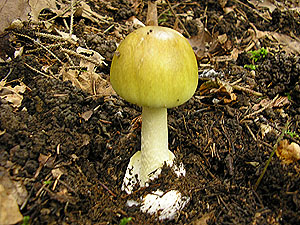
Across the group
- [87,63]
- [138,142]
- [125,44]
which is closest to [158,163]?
[138,142]

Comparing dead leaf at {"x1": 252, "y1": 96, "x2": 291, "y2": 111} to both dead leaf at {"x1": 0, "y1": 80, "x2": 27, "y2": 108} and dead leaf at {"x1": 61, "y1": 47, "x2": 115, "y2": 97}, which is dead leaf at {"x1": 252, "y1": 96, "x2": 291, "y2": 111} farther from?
dead leaf at {"x1": 0, "y1": 80, "x2": 27, "y2": 108}

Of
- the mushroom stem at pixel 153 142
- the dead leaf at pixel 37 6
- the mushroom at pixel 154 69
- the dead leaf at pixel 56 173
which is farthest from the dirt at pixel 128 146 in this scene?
the mushroom at pixel 154 69

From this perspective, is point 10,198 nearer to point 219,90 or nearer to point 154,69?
point 154,69

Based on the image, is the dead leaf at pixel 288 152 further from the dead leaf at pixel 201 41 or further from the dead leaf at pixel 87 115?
the dead leaf at pixel 201 41

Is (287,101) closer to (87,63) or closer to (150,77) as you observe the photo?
(150,77)

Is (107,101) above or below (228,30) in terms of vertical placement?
below
